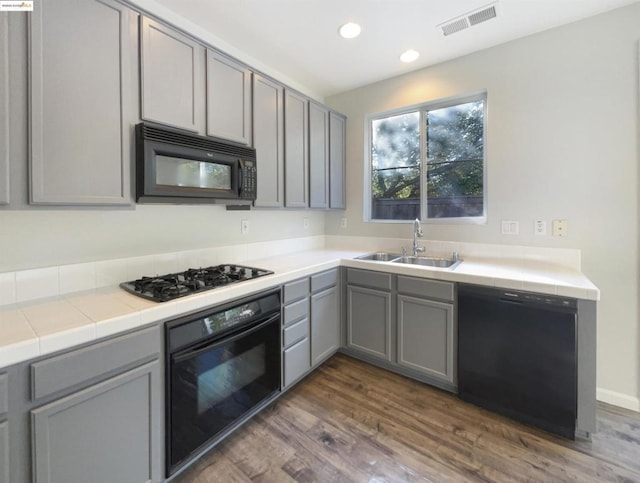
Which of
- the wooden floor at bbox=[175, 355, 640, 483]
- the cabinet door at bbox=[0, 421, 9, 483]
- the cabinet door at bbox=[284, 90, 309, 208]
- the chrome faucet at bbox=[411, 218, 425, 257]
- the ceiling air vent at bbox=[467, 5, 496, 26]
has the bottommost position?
the wooden floor at bbox=[175, 355, 640, 483]

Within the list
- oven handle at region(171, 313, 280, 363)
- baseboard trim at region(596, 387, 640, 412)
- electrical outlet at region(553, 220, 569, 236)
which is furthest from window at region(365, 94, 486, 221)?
oven handle at region(171, 313, 280, 363)

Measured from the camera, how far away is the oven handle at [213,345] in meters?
1.44

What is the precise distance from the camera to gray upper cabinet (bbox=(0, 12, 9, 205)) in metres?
1.16

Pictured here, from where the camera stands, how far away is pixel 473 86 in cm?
259

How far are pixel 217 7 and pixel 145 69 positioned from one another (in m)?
0.82

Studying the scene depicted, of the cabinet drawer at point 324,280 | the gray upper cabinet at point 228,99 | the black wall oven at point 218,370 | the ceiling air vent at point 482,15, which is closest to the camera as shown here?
the black wall oven at point 218,370

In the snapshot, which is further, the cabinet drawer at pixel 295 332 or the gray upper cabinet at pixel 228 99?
the cabinet drawer at pixel 295 332

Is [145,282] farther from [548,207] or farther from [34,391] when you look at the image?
[548,207]

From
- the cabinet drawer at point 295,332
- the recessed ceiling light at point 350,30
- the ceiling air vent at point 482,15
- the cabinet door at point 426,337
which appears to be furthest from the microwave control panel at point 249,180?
the ceiling air vent at point 482,15

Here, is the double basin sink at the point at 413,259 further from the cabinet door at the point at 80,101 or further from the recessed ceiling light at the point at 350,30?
the cabinet door at the point at 80,101

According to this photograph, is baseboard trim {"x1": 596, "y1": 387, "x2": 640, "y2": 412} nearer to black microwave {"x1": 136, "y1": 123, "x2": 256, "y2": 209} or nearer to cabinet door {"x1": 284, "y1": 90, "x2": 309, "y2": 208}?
cabinet door {"x1": 284, "y1": 90, "x2": 309, "y2": 208}

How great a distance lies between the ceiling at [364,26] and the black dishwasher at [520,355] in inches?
75.8

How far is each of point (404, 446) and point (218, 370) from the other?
1.16 metres

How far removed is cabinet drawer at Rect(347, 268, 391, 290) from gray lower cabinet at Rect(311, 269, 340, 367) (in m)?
0.14
